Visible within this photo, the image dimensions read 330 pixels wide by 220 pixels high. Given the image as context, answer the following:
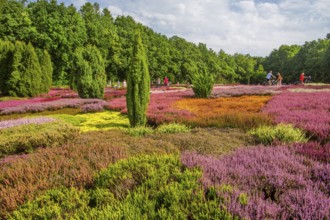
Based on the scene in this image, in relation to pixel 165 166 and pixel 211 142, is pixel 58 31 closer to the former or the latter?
pixel 211 142

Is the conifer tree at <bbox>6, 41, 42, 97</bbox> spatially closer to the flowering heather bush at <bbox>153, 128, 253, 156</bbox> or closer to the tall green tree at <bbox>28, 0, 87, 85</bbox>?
the tall green tree at <bbox>28, 0, 87, 85</bbox>

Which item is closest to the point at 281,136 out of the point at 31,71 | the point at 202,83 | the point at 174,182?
the point at 174,182

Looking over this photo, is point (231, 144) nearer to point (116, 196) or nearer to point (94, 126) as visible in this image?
point (116, 196)

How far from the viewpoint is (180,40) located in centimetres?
7312

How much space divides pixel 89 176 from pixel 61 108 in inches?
538

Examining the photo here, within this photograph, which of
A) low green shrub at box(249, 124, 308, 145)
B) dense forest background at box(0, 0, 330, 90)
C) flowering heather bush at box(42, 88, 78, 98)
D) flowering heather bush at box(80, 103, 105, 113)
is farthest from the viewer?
dense forest background at box(0, 0, 330, 90)

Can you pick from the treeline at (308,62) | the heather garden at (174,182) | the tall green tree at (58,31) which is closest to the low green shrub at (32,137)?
the heather garden at (174,182)

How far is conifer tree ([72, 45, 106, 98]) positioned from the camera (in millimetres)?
20031

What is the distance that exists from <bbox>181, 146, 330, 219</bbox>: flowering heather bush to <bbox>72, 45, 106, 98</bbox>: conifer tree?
17.5 m

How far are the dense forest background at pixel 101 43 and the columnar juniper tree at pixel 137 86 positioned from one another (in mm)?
16989

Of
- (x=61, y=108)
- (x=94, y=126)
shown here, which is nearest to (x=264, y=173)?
(x=94, y=126)

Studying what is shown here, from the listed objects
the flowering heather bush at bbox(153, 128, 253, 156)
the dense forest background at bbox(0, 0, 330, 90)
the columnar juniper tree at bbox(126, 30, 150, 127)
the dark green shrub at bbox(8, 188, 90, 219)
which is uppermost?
the dense forest background at bbox(0, 0, 330, 90)

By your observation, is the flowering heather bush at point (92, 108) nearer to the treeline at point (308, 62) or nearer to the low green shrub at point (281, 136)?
the low green shrub at point (281, 136)

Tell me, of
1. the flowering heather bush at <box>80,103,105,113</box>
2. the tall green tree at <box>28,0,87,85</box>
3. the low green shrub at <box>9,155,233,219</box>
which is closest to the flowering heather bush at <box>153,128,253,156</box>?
the low green shrub at <box>9,155,233,219</box>
